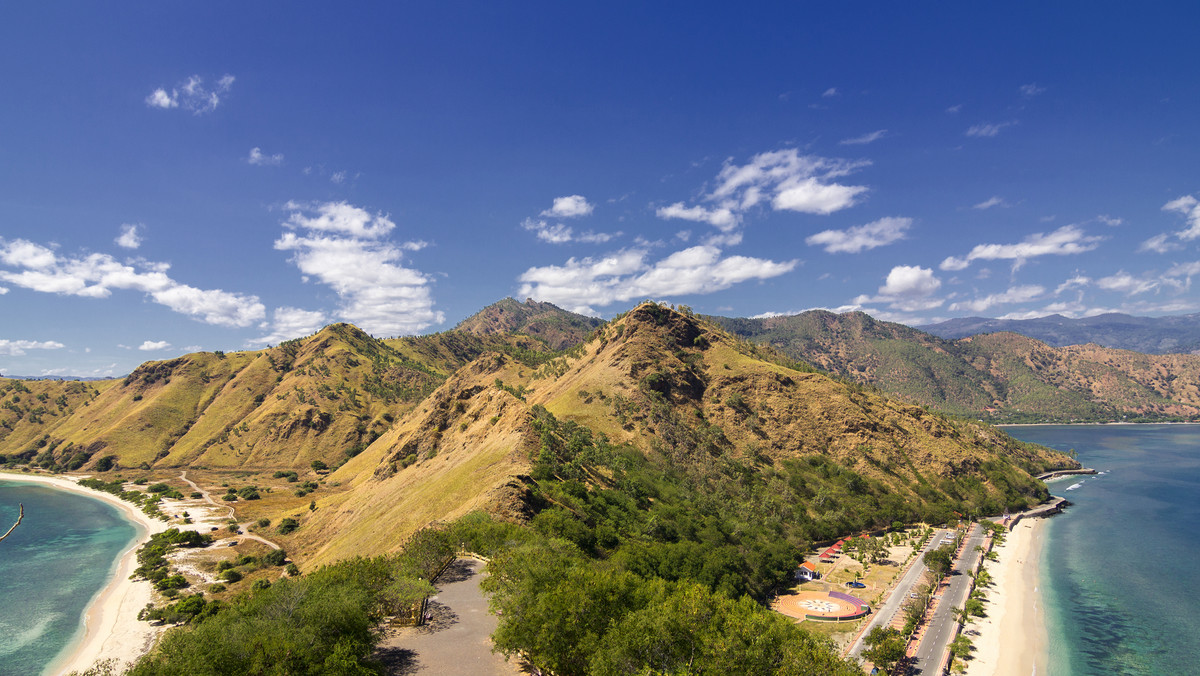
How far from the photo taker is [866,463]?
134m

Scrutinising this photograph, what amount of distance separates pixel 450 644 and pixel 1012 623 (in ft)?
308

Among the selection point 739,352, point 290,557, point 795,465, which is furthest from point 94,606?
point 739,352

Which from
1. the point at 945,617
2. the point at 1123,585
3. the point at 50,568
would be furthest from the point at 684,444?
the point at 50,568

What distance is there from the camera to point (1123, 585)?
102 metres

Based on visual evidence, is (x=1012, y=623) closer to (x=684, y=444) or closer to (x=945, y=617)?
(x=945, y=617)

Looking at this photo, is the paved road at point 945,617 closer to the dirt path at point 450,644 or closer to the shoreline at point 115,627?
the dirt path at point 450,644

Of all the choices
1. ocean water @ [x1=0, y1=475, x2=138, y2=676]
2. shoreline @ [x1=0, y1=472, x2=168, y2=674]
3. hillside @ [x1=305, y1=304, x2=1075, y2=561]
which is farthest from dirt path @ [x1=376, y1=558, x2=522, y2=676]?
ocean water @ [x1=0, y1=475, x2=138, y2=676]

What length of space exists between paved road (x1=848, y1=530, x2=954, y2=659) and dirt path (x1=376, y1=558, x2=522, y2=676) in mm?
52630

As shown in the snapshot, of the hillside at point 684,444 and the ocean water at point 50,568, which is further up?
the hillside at point 684,444

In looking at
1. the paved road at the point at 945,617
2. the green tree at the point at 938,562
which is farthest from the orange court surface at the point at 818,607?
the green tree at the point at 938,562

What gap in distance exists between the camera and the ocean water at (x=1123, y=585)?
7575cm

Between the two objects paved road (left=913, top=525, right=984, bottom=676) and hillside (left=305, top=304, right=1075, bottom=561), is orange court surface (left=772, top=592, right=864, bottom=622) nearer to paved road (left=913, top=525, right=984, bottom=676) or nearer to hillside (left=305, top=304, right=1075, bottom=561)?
paved road (left=913, top=525, right=984, bottom=676)

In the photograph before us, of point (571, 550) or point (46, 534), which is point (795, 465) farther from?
point (46, 534)

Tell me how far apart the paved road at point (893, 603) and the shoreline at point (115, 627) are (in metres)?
89.2
